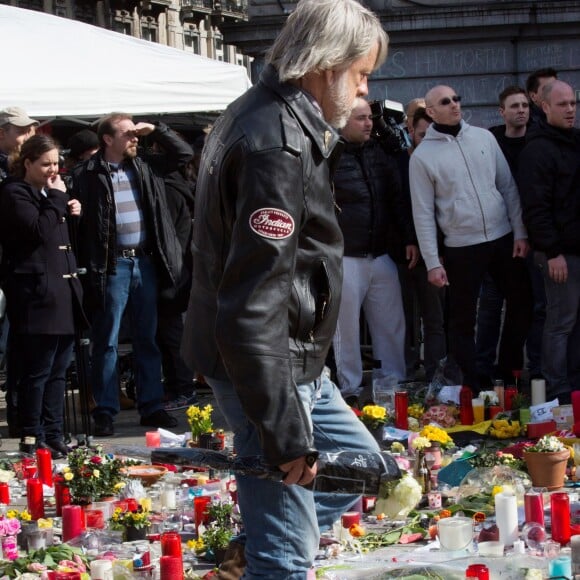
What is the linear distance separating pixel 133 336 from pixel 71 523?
10.1ft

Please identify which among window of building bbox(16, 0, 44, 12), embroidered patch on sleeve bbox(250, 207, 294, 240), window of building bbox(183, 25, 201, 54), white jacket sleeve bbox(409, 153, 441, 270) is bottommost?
white jacket sleeve bbox(409, 153, 441, 270)

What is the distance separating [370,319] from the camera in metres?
9.30

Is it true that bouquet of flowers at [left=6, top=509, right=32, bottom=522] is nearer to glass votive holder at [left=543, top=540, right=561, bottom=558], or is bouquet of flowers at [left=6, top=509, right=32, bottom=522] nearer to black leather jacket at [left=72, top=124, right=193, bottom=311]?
black leather jacket at [left=72, top=124, right=193, bottom=311]

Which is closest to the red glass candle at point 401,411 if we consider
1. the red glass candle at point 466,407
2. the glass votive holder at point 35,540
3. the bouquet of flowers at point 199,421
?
the red glass candle at point 466,407

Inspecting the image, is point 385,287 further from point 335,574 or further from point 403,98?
point 403,98

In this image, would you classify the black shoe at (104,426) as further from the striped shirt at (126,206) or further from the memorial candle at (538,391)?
the memorial candle at (538,391)

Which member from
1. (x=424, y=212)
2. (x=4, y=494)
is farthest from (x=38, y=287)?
(x=424, y=212)

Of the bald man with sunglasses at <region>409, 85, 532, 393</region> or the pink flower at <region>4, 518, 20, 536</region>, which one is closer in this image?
the pink flower at <region>4, 518, 20, 536</region>

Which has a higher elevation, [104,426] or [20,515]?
[20,515]

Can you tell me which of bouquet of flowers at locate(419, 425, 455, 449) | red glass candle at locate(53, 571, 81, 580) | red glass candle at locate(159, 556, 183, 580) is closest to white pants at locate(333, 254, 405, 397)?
A: bouquet of flowers at locate(419, 425, 455, 449)

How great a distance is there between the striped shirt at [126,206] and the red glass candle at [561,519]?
158 inches

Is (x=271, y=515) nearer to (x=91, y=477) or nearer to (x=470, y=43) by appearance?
(x=91, y=477)

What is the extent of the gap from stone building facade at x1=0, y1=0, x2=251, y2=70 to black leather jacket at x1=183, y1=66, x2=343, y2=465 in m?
47.5

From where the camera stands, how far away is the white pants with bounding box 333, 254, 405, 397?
898 centimetres
